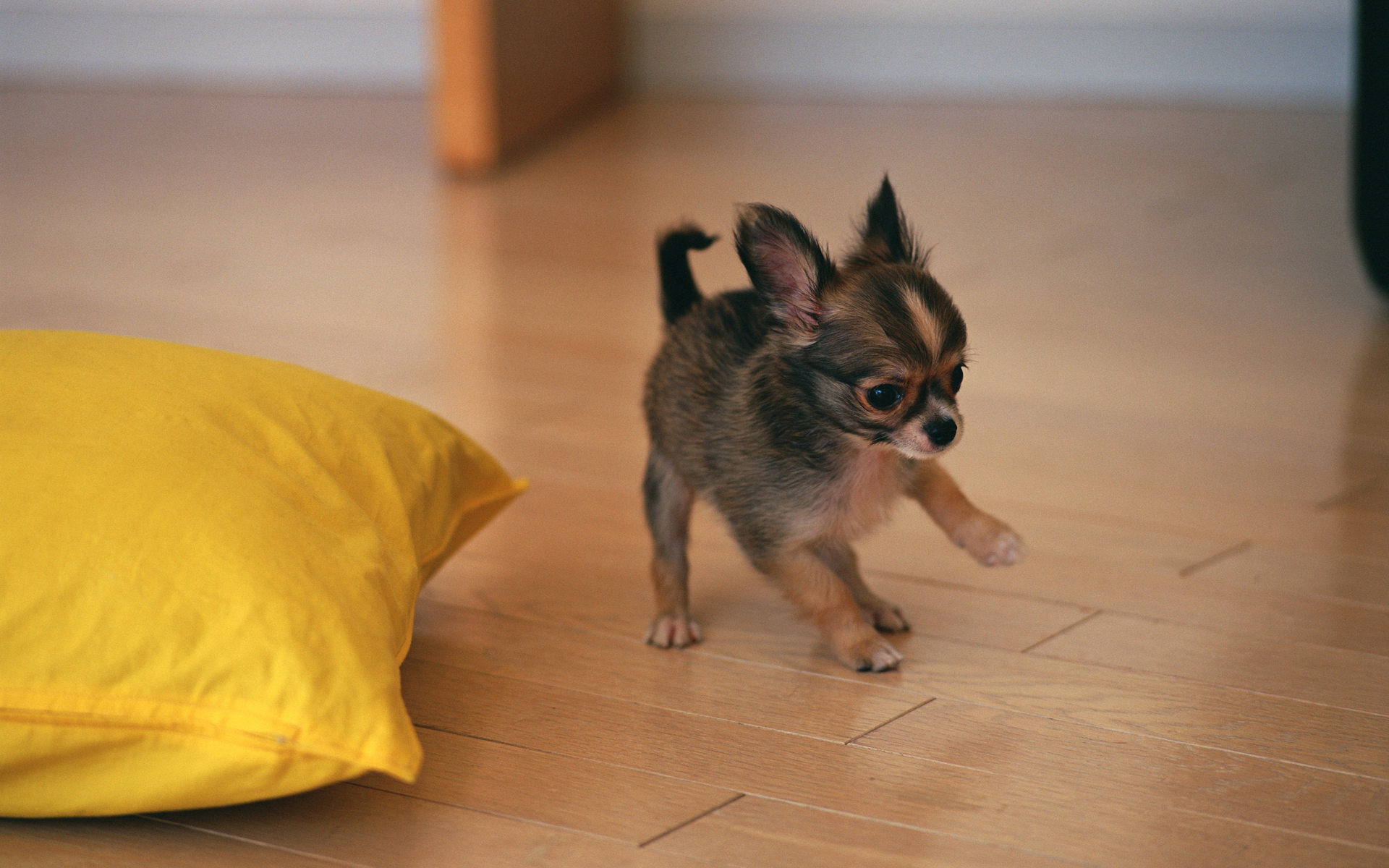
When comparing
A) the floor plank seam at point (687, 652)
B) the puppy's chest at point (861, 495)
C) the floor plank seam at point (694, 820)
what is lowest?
the floor plank seam at point (687, 652)

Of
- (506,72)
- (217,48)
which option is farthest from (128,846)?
(217,48)

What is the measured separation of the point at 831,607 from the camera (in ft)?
5.74

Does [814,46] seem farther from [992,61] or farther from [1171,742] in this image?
[1171,742]

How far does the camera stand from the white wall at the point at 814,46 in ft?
21.1

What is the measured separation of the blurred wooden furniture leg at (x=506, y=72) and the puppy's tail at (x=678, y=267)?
141 inches

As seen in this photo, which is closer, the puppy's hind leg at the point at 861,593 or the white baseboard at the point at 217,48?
the puppy's hind leg at the point at 861,593

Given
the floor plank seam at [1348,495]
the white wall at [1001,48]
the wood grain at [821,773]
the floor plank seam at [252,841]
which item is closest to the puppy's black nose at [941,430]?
the wood grain at [821,773]

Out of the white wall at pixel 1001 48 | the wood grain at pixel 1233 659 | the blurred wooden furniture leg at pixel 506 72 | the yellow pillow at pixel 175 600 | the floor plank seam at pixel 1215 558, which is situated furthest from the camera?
the white wall at pixel 1001 48

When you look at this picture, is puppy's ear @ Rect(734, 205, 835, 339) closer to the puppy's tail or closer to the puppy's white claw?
the puppy's tail

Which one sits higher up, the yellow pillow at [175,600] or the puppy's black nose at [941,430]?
the puppy's black nose at [941,430]

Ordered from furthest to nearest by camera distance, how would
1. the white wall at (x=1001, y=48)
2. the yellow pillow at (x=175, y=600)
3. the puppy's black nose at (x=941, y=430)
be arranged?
the white wall at (x=1001, y=48), the puppy's black nose at (x=941, y=430), the yellow pillow at (x=175, y=600)

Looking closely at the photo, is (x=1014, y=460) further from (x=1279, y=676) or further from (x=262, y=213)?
(x=262, y=213)

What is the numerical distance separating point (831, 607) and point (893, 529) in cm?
58

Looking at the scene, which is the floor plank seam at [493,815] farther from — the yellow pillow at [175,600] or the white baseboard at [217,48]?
the white baseboard at [217,48]
